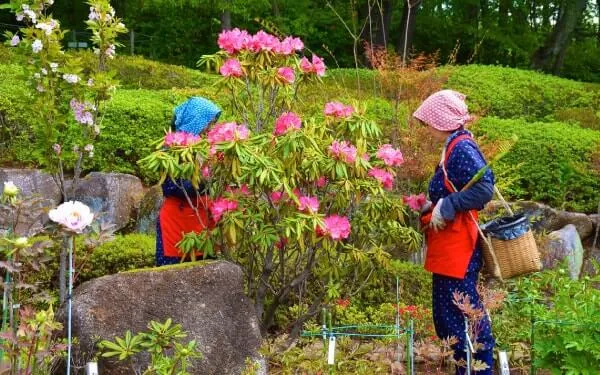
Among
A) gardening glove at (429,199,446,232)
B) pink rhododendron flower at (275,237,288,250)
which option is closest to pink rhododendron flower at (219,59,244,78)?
pink rhododendron flower at (275,237,288,250)

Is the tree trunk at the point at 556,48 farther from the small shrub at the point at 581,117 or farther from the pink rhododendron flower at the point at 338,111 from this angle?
the pink rhododendron flower at the point at 338,111

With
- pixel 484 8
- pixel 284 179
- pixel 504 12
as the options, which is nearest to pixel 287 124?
pixel 284 179

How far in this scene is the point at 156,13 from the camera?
18.0m

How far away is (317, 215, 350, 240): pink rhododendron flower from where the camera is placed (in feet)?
12.3

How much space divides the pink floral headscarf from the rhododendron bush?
A: 1.29ft

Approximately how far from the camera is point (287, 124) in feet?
12.5

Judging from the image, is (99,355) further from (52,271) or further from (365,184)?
(52,271)

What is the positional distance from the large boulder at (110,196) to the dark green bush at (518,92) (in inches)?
186

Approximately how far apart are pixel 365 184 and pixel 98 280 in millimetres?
1388

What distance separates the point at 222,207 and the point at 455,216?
1.12 meters

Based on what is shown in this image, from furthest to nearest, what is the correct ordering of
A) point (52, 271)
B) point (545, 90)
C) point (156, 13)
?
point (156, 13), point (545, 90), point (52, 271)

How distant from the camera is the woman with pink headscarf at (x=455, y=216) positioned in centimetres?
358

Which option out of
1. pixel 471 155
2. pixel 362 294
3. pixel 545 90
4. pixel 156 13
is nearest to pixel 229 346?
pixel 471 155

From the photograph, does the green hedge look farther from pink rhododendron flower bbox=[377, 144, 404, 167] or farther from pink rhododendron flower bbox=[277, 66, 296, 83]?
pink rhododendron flower bbox=[277, 66, 296, 83]
